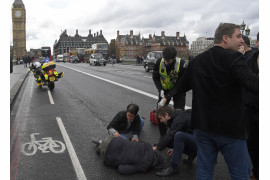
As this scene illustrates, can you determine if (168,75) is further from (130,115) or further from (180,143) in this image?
(180,143)

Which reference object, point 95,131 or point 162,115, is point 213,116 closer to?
point 162,115

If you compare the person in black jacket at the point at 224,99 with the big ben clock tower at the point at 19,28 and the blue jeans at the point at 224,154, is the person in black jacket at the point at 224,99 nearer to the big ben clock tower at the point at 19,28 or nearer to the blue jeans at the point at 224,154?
the blue jeans at the point at 224,154

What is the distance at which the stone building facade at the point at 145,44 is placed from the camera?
141875 mm

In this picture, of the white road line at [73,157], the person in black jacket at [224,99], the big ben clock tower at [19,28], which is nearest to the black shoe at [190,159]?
the white road line at [73,157]

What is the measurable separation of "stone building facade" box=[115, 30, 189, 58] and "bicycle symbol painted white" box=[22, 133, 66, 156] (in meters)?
135

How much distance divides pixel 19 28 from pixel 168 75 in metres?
135

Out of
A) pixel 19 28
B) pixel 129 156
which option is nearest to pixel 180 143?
pixel 129 156

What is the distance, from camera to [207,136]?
2.62m

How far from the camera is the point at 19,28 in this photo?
12756 centimetres

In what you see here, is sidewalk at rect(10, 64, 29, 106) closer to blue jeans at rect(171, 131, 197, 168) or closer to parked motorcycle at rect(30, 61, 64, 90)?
parked motorcycle at rect(30, 61, 64, 90)

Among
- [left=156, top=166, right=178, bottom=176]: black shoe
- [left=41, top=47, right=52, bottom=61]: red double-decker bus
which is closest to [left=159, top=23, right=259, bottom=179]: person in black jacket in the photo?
[left=156, top=166, right=178, bottom=176]: black shoe

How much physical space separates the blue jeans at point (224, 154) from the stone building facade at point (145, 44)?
138 m

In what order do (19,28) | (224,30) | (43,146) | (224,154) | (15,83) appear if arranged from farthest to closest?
(19,28)
(15,83)
(43,146)
(224,154)
(224,30)

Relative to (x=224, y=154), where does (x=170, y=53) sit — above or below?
above
